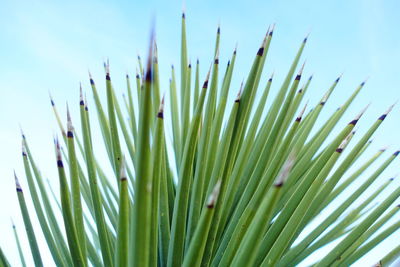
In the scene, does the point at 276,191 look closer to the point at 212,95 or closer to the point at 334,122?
the point at 212,95

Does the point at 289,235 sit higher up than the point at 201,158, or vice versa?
the point at 201,158

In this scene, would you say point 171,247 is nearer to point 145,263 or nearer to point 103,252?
point 103,252

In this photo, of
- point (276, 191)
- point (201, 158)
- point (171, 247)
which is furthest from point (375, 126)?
point (276, 191)

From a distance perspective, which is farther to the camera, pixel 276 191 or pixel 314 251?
pixel 314 251

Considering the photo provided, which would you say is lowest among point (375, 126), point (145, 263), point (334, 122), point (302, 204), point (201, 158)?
point (145, 263)

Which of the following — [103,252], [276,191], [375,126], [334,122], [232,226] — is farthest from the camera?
[334,122]

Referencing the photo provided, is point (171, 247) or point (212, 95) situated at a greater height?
point (212, 95)

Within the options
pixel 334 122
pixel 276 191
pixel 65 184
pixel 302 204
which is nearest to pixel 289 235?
pixel 302 204

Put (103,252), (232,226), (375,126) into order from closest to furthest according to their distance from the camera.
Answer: (103,252)
(232,226)
(375,126)

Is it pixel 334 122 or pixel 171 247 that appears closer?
pixel 171 247
